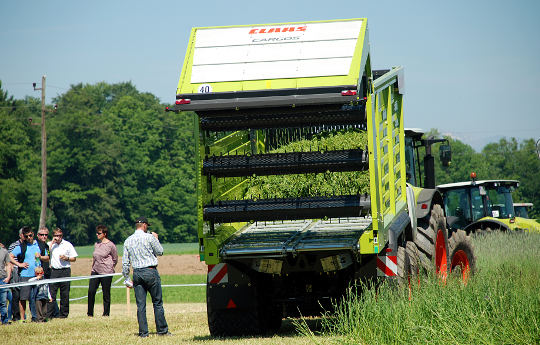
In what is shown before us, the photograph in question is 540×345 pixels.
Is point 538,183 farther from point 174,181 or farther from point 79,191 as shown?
point 79,191

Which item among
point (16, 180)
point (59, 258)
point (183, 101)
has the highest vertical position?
point (16, 180)

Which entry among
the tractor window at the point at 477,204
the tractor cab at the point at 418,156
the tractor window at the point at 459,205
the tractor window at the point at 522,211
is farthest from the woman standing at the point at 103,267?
the tractor window at the point at 522,211

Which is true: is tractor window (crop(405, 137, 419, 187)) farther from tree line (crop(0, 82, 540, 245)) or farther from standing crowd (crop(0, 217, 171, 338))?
tree line (crop(0, 82, 540, 245))

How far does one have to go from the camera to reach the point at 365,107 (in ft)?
33.2

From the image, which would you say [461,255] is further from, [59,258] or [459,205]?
[459,205]

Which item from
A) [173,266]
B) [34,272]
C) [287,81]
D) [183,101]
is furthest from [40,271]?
[173,266]

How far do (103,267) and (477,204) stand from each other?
10.6 metres

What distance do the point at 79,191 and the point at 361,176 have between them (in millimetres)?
71319

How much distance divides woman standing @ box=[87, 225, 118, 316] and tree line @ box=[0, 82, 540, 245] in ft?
180

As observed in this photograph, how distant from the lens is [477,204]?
22.7 meters

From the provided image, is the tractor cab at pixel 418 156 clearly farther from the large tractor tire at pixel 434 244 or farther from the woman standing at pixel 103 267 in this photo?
the woman standing at pixel 103 267

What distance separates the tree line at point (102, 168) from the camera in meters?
74.2

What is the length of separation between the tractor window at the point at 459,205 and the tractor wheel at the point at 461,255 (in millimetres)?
9117

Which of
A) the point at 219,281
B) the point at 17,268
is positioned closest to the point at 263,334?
the point at 219,281
